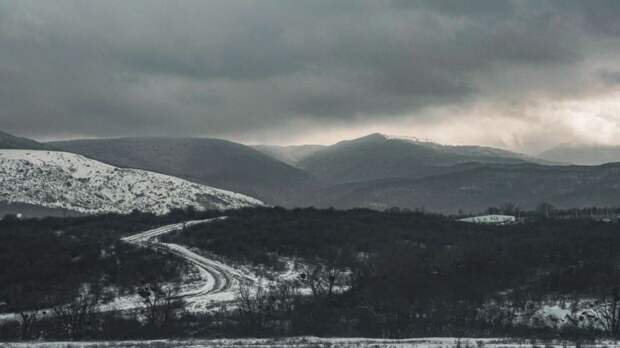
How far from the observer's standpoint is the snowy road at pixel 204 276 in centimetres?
7462

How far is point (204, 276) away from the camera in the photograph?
91.2m

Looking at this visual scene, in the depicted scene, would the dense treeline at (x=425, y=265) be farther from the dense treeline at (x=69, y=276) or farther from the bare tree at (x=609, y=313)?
the dense treeline at (x=69, y=276)

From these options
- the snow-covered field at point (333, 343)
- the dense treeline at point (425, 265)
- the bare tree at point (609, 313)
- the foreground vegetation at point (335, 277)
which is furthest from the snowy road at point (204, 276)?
the bare tree at point (609, 313)

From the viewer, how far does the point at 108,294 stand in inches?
3164

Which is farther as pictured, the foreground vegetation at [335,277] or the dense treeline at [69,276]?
the dense treeline at [69,276]

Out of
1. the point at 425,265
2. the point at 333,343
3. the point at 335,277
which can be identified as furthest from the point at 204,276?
the point at 333,343

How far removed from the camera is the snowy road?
245ft

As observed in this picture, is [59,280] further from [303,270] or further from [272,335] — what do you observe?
[272,335]

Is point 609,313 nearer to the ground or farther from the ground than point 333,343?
nearer to the ground

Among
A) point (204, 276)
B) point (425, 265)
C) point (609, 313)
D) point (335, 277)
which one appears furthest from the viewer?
point (204, 276)

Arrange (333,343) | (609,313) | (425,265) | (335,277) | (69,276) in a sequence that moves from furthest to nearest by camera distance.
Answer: (335,277), (69,276), (425,265), (609,313), (333,343)

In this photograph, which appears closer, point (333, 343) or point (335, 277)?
point (333, 343)

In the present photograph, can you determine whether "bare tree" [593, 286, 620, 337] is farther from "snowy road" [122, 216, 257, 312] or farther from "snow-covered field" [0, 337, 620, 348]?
"snowy road" [122, 216, 257, 312]

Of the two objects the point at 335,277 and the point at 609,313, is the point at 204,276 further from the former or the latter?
the point at 609,313
